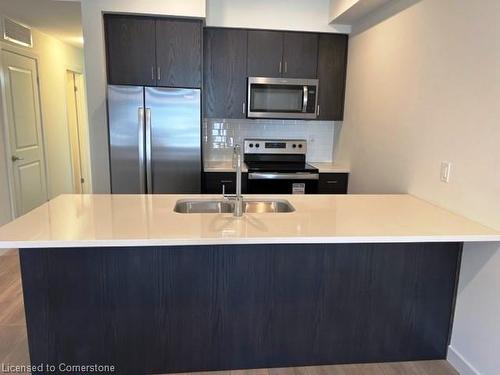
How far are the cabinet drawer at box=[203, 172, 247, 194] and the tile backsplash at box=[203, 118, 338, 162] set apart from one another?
1.82ft

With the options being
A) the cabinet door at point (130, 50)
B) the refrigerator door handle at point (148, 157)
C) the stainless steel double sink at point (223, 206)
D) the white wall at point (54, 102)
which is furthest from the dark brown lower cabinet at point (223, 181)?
the white wall at point (54, 102)

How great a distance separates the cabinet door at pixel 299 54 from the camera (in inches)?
144

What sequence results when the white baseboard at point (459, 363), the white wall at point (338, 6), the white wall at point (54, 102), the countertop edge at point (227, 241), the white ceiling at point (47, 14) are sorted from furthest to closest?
the white wall at point (54, 102), the white ceiling at point (47, 14), the white wall at point (338, 6), the white baseboard at point (459, 363), the countertop edge at point (227, 241)

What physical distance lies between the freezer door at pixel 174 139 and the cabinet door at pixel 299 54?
1.03 m

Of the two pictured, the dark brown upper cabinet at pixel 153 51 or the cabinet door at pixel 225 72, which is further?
the cabinet door at pixel 225 72

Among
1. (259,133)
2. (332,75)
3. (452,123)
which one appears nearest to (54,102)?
(259,133)

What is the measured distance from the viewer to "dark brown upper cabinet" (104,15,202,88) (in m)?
3.24

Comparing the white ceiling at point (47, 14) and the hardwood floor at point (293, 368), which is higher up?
the white ceiling at point (47, 14)

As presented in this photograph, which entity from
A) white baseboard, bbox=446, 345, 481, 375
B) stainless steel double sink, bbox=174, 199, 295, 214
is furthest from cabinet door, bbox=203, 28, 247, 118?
→ white baseboard, bbox=446, 345, 481, 375

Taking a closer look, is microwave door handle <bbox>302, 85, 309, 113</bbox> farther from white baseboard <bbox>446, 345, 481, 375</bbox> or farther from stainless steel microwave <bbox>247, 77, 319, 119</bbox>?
white baseboard <bbox>446, 345, 481, 375</bbox>

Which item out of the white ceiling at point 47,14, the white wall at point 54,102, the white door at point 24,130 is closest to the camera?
the white ceiling at point 47,14

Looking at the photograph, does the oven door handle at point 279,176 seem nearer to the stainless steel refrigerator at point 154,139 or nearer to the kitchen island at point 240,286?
the stainless steel refrigerator at point 154,139

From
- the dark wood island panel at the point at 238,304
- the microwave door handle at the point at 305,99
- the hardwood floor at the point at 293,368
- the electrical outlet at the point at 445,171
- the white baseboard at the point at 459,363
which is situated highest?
the microwave door handle at the point at 305,99

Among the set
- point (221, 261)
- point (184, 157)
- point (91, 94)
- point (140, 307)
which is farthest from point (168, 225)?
point (91, 94)
